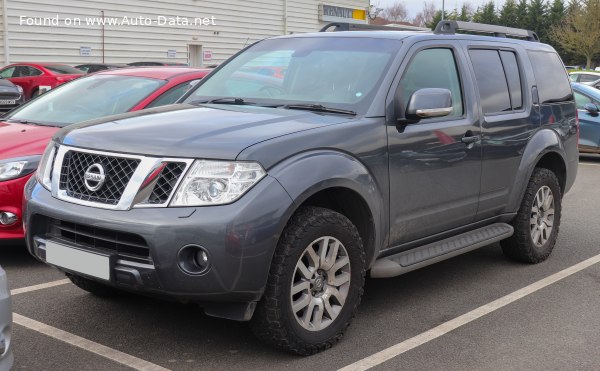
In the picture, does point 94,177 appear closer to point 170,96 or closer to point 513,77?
point 170,96

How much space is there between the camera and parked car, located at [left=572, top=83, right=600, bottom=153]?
13.4 meters

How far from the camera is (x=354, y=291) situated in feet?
14.1

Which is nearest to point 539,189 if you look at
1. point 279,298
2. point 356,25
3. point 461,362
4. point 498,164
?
point 498,164

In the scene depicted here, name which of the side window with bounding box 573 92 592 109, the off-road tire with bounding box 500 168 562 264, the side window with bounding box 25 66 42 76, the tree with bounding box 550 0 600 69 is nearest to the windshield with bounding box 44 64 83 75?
the side window with bounding box 25 66 42 76

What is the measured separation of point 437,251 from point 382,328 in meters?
0.67

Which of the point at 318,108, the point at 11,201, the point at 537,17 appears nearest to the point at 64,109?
the point at 11,201

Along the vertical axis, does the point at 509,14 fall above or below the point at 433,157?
above

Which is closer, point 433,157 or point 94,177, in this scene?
point 94,177

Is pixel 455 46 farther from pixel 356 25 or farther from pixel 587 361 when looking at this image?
pixel 587 361

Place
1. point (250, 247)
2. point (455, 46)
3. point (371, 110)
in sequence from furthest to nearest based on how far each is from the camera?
point (455, 46) < point (371, 110) < point (250, 247)

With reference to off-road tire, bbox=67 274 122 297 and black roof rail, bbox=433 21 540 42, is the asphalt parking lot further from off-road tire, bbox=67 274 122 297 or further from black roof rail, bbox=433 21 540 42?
black roof rail, bbox=433 21 540 42

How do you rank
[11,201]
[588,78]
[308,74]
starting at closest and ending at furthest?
1. [308,74]
2. [11,201]
3. [588,78]

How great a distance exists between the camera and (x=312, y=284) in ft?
13.4

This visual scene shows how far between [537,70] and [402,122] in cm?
223
